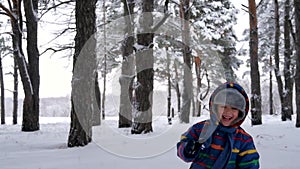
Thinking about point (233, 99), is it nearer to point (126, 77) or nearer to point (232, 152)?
point (232, 152)

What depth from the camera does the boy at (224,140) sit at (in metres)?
2.12

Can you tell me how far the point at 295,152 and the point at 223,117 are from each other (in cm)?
433

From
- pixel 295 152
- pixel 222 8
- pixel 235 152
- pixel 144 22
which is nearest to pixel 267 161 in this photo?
pixel 295 152

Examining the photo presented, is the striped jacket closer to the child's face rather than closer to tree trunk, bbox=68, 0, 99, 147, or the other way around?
the child's face

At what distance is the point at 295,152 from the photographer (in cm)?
566

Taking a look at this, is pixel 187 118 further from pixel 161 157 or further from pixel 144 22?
pixel 161 157

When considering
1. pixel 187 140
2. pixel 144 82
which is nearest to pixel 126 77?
pixel 144 82

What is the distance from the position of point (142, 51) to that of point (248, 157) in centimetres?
739

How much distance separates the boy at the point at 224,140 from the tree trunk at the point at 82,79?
184 inches

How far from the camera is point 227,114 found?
2.14m

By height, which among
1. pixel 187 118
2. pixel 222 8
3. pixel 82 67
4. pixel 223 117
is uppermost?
pixel 222 8

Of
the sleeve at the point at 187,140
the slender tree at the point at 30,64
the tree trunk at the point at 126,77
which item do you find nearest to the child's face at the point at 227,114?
the sleeve at the point at 187,140

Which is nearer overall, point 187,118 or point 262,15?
point 187,118

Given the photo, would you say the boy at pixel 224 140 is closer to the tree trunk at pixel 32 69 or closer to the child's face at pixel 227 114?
the child's face at pixel 227 114
